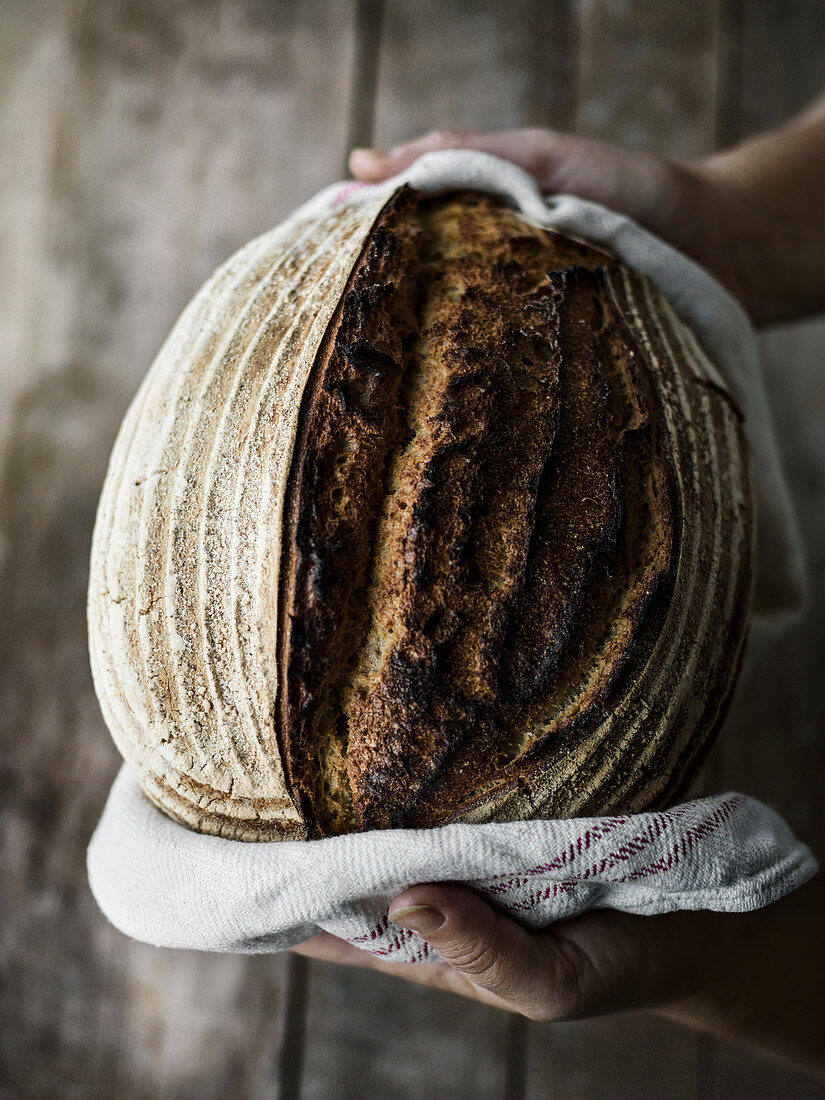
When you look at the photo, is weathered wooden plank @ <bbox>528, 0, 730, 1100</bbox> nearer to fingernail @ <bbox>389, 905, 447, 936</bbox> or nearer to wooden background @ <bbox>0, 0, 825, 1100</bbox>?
wooden background @ <bbox>0, 0, 825, 1100</bbox>

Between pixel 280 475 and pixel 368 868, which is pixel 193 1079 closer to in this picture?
pixel 368 868

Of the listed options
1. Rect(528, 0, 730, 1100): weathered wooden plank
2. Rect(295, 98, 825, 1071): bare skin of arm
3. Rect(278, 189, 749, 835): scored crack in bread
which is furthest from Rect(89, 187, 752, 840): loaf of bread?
Rect(528, 0, 730, 1100): weathered wooden plank

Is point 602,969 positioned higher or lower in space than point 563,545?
lower

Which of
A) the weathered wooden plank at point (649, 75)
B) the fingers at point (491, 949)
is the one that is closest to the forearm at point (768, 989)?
the fingers at point (491, 949)

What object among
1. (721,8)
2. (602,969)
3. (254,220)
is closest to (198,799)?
(602,969)

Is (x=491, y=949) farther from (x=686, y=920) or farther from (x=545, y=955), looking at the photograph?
(x=686, y=920)

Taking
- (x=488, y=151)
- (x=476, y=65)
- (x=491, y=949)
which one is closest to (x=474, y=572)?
(x=491, y=949)

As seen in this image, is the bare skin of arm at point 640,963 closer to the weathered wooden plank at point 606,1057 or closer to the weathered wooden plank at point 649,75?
the weathered wooden plank at point 606,1057
